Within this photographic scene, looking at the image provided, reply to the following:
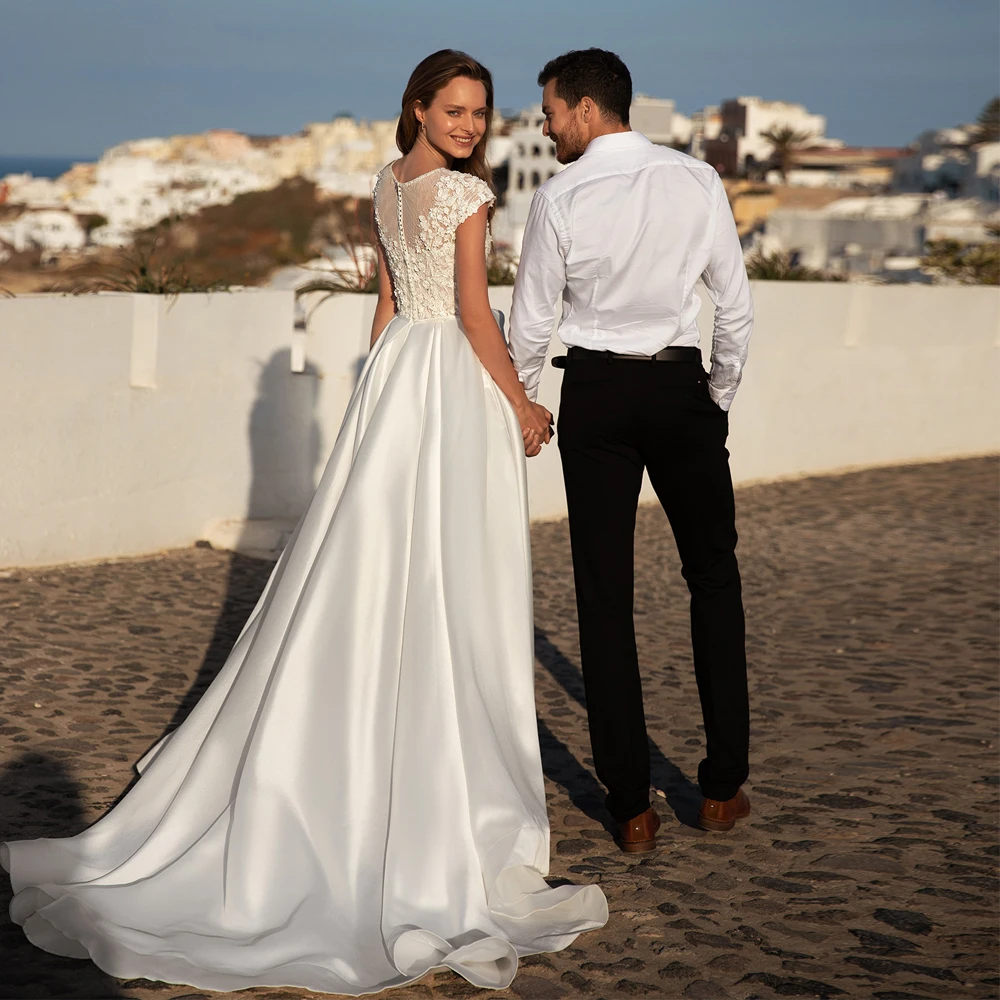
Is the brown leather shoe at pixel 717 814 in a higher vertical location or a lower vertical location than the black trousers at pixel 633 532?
lower

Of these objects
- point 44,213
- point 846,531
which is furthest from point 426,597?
point 44,213

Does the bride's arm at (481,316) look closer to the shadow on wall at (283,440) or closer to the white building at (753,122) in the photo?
the shadow on wall at (283,440)

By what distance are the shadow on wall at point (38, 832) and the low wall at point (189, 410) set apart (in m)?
2.58

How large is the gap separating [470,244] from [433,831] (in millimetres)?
1458

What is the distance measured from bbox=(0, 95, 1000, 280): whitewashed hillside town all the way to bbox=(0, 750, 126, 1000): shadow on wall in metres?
3.83

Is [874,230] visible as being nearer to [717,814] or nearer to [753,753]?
[753,753]

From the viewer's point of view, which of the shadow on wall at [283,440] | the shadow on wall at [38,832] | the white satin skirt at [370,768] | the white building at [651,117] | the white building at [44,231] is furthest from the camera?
the white building at [44,231]

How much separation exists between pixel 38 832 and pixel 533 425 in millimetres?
1740

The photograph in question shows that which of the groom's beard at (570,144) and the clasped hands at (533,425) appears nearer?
the groom's beard at (570,144)

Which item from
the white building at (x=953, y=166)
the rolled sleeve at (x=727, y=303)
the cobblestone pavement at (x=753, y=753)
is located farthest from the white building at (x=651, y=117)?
the white building at (x=953, y=166)

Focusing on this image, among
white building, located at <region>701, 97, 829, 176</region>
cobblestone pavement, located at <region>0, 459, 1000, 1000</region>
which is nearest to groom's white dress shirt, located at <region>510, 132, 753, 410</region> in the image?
cobblestone pavement, located at <region>0, 459, 1000, 1000</region>

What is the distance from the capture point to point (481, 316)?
3.37m

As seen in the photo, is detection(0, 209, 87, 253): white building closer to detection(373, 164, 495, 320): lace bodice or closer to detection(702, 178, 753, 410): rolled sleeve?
detection(373, 164, 495, 320): lace bodice

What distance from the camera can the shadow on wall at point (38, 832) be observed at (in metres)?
2.78
